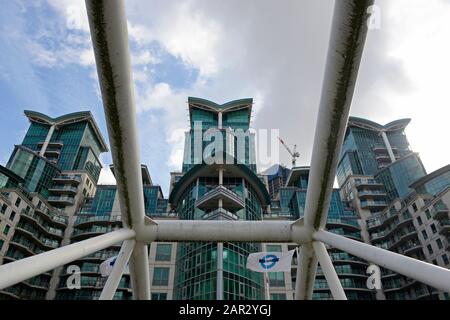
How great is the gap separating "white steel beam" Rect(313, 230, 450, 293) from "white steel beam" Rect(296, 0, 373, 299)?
1.48 m

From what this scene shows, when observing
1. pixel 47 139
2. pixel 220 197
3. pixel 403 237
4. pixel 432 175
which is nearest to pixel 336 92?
pixel 220 197

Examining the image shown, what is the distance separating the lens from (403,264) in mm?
6910

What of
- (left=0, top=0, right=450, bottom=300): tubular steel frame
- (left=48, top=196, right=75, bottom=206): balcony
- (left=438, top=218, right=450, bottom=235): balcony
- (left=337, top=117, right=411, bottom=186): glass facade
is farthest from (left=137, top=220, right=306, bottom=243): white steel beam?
(left=337, top=117, right=411, bottom=186): glass facade

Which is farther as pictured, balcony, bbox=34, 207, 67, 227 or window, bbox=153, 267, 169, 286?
balcony, bbox=34, 207, 67, 227

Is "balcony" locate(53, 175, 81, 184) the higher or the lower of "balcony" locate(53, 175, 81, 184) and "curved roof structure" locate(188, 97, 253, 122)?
the lower

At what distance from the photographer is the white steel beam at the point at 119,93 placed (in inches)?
228

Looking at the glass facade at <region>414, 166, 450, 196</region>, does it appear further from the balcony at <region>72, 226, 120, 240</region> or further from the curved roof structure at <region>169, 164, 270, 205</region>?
the balcony at <region>72, 226, 120, 240</region>

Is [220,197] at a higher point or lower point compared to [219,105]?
lower

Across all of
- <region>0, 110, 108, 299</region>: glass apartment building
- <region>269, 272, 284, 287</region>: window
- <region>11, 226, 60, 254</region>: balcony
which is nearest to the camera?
<region>269, 272, 284, 287</region>: window

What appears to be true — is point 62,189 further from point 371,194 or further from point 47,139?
point 371,194

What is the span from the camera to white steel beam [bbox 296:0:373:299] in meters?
5.81

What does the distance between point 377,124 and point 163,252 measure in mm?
86284

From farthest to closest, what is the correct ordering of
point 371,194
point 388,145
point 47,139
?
point 388,145
point 47,139
point 371,194
